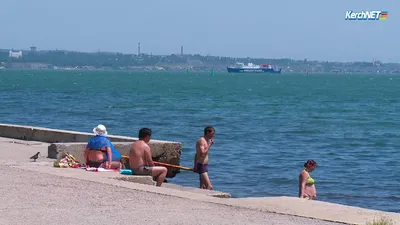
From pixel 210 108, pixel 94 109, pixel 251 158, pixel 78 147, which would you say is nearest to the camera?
pixel 78 147

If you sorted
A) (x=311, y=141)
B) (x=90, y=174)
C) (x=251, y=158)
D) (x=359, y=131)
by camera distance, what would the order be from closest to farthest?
(x=90, y=174), (x=251, y=158), (x=311, y=141), (x=359, y=131)

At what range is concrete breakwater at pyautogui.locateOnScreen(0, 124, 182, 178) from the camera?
16.0 metres

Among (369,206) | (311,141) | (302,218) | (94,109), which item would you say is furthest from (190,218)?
(94,109)

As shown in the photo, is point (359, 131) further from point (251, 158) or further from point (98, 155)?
point (98, 155)

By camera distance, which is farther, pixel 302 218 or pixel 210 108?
pixel 210 108

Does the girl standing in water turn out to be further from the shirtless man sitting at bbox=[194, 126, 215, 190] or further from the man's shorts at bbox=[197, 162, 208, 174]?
the man's shorts at bbox=[197, 162, 208, 174]

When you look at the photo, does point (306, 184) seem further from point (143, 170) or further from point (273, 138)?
point (273, 138)

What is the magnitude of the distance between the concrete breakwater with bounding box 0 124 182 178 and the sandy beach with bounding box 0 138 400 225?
299 cm

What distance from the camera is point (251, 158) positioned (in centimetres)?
2638

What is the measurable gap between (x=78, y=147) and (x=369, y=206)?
591cm

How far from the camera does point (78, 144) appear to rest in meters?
16.0

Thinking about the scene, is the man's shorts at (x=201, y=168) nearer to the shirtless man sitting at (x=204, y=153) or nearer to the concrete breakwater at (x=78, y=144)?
the shirtless man sitting at (x=204, y=153)

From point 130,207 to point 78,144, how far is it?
5749 mm

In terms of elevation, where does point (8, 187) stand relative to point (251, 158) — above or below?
above
